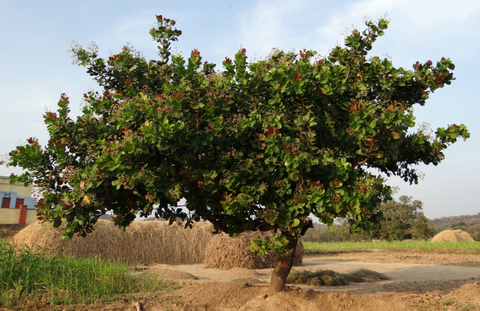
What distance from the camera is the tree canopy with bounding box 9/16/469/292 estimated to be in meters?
4.90

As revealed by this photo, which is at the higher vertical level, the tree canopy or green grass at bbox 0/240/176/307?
the tree canopy

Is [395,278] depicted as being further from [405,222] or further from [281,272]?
[405,222]

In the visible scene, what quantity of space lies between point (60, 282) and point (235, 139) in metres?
4.58

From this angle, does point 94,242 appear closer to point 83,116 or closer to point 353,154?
point 83,116

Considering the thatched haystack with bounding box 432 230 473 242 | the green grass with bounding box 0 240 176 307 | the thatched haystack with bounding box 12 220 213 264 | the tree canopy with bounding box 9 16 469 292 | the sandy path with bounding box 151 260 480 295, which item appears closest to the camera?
the tree canopy with bounding box 9 16 469 292

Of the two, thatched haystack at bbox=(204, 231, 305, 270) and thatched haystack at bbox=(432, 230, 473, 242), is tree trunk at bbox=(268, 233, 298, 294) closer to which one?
thatched haystack at bbox=(204, 231, 305, 270)

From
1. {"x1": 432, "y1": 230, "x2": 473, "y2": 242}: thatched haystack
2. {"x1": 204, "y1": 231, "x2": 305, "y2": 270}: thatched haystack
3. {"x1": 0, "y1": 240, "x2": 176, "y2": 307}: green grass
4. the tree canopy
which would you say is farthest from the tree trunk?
{"x1": 432, "y1": 230, "x2": 473, "y2": 242}: thatched haystack

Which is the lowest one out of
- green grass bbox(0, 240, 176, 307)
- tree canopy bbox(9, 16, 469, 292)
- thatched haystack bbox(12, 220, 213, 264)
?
green grass bbox(0, 240, 176, 307)

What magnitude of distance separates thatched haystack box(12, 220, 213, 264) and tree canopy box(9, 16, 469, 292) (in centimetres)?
792

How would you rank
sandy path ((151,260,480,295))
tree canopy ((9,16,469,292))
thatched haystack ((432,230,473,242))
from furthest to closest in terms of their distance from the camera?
1. thatched haystack ((432,230,473,242))
2. sandy path ((151,260,480,295))
3. tree canopy ((9,16,469,292))

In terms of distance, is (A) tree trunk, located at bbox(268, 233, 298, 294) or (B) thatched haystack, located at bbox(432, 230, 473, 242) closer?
(A) tree trunk, located at bbox(268, 233, 298, 294)

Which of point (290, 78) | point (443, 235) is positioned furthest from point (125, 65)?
point (443, 235)

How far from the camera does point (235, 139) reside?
5582 mm

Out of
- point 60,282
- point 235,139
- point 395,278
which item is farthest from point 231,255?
point 235,139
